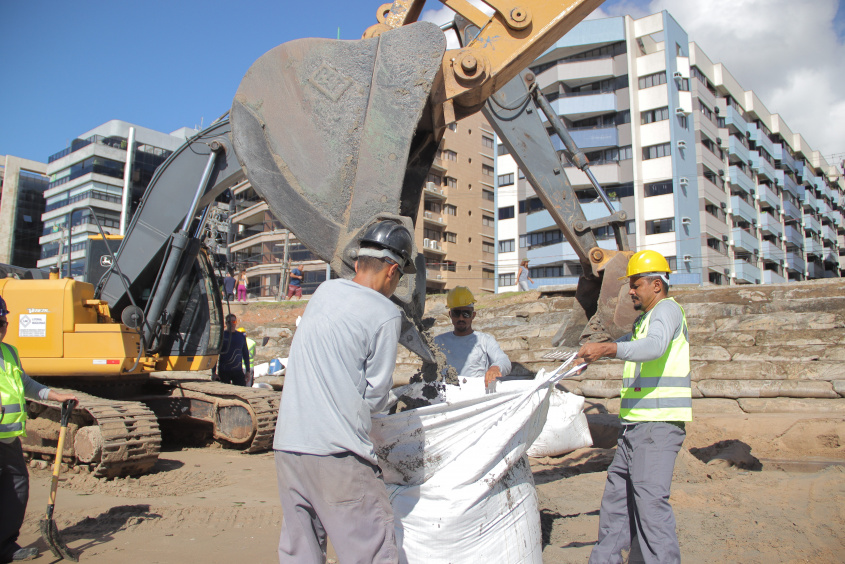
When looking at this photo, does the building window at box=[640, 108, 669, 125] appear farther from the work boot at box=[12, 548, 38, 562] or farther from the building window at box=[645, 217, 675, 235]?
the work boot at box=[12, 548, 38, 562]

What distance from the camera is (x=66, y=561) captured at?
3.39 m

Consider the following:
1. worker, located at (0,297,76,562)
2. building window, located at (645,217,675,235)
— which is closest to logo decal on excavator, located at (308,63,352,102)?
worker, located at (0,297,76,562)

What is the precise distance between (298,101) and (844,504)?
13.3 feet

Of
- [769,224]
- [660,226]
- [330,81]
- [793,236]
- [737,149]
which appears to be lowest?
[330,81]

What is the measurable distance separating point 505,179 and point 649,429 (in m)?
39.3

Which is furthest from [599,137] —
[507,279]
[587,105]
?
[507,279]

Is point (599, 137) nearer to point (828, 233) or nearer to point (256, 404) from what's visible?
point (256, 404)

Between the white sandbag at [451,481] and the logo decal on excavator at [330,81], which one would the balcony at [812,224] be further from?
the logo decal on excavator at [330,81]

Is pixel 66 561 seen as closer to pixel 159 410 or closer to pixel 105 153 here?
pixel 159 410

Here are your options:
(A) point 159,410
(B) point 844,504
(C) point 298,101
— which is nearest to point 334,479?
(C) point 298,101

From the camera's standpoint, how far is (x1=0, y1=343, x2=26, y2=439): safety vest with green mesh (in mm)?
3334

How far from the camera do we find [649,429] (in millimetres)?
2836

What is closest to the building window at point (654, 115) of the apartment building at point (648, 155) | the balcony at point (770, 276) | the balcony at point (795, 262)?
the apartment building at point (648, 155)

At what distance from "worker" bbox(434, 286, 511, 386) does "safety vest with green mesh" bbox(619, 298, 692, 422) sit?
108 cm
